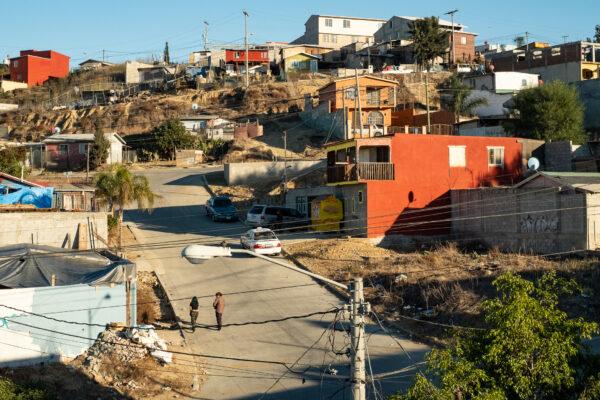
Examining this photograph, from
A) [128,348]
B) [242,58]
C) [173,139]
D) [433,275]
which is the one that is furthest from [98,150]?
[128,348]

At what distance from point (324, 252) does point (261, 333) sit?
994 cm

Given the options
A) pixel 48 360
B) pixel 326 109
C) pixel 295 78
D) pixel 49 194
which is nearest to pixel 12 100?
pixel 295 78

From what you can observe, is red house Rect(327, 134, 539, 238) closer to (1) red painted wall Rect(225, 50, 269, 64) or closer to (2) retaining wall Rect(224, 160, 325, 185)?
(2) retaining wall Rect(224, 160, 325, 185)

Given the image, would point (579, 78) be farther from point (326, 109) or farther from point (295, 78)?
point (295, 78)

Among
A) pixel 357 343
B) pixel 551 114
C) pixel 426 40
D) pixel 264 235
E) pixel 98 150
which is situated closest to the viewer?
pixel 357 343

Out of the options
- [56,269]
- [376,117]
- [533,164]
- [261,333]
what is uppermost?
[376,117]

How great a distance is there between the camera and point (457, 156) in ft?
145

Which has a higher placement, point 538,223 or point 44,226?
point 44,226

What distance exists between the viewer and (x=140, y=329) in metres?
26.3

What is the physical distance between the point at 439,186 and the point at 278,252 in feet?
36.1

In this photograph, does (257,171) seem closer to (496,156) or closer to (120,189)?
(120,189)

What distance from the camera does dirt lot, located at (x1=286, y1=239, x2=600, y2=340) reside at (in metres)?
27.2

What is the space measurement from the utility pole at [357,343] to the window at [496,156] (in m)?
33.4

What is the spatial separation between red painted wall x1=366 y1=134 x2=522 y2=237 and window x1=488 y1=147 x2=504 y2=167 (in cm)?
38
